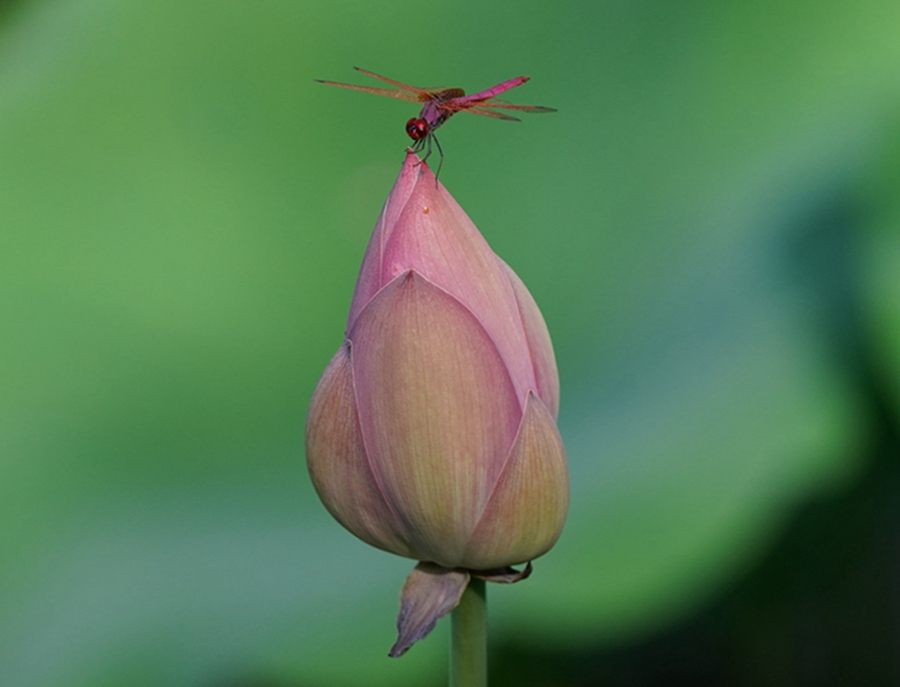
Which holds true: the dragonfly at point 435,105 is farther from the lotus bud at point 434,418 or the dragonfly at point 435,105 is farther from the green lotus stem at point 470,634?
the green lotus stem at point 470,634

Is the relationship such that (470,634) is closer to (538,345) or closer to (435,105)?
(538,345)

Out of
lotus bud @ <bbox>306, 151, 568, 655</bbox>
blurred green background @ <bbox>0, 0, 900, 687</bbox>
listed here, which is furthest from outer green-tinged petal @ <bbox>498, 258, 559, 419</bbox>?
blurred green background @ <bbox>0, 0, 900, 687</bbox>

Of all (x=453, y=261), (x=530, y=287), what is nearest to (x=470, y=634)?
(x=453, y=261)

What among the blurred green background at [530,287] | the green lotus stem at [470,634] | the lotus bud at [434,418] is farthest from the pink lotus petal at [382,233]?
the blurred green background at [530,287]

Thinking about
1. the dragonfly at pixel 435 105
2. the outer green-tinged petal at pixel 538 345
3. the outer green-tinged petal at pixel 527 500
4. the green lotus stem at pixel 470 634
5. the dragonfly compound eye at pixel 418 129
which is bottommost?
the green lotus stem at pixel 470 634

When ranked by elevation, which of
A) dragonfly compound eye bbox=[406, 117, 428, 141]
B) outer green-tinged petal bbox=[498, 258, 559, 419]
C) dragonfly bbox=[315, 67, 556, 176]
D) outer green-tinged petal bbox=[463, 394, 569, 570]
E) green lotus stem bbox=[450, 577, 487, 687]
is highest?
dragonfly bbox=[315, 67, 556, 176]

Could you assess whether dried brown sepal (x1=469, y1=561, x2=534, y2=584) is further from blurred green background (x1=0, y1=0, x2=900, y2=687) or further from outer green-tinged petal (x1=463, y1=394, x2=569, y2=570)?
blurred green background (x1=0, y1=0, x2=900, y2=687)

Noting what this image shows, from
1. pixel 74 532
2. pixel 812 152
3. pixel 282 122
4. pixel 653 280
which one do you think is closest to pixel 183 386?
pixel 74 532
